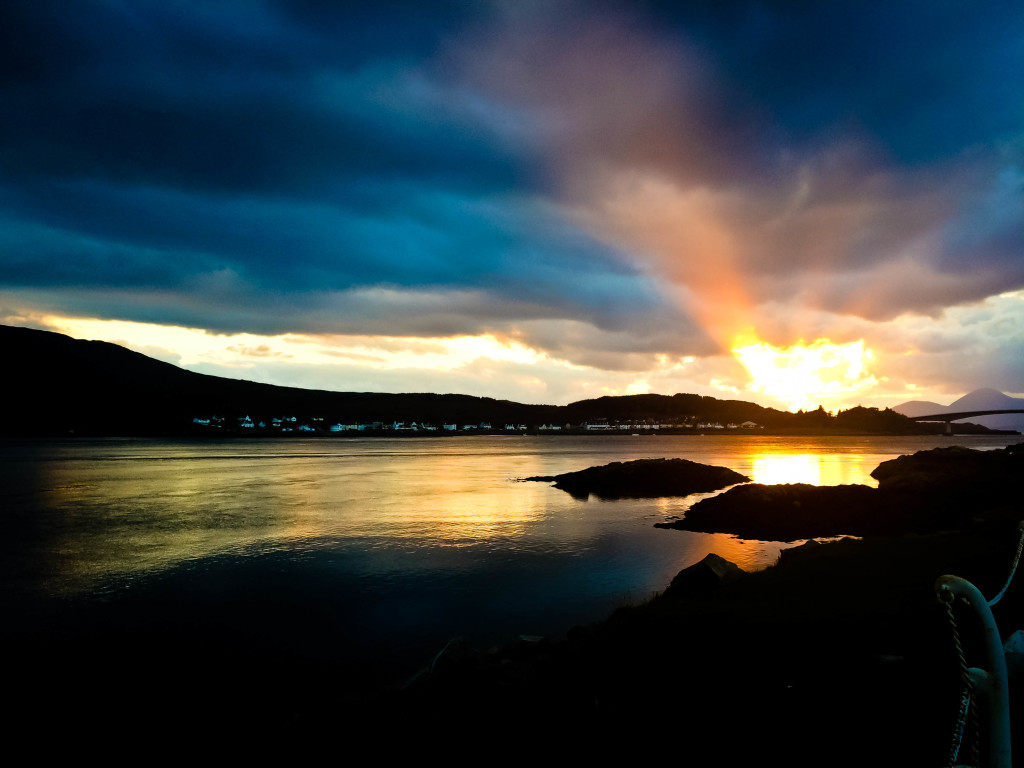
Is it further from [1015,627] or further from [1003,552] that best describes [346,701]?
[1003,552]

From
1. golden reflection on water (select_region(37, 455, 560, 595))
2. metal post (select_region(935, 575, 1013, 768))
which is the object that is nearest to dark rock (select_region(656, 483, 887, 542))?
golden reflection on water (select_region(37, 455, 560, 595))

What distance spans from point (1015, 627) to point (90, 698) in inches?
925

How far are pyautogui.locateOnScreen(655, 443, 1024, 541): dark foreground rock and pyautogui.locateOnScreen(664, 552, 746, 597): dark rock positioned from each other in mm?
19845

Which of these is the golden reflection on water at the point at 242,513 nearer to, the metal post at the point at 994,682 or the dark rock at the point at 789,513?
the dark rock at the point at 789,513

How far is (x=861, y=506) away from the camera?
42656 mm

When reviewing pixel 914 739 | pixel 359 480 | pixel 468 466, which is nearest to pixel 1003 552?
pixel 914 739

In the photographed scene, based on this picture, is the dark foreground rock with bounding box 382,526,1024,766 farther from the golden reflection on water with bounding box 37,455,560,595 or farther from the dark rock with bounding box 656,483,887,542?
the golden reflection on water with bounding box 37,455,560,595

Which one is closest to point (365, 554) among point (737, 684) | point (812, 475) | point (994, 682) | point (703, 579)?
point (703, 579)

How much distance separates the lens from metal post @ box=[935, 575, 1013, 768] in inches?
225

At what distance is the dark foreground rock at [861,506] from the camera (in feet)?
128

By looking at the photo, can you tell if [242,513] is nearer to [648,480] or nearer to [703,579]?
[648,480]

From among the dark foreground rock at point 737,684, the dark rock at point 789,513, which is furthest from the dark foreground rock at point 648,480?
the dark foreground rock at point 737,684

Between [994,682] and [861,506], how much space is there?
139ft

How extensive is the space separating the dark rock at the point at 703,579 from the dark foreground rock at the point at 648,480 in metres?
45.9
